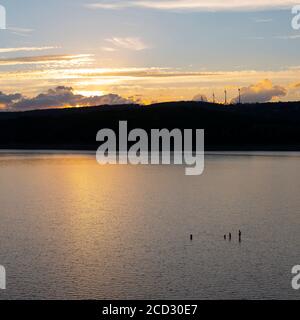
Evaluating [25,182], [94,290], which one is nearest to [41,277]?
[94,290]

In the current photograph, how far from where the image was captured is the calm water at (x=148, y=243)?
1821 inches

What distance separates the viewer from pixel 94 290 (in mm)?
45438

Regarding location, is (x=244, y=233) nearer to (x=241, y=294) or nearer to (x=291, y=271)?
(x=291, y=271)

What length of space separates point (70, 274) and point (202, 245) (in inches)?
647

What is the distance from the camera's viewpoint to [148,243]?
6238 centimetres

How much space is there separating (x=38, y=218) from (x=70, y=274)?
31191mm

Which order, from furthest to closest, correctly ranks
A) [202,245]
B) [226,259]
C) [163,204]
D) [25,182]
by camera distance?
[25,182], [163,204], [202,245], [226,259]

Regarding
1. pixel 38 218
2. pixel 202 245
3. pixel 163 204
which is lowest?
pixel 202 245

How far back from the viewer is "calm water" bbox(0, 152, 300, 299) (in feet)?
152

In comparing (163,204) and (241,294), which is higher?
(163,204)

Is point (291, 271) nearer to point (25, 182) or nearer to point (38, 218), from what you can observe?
point (38, 218)
